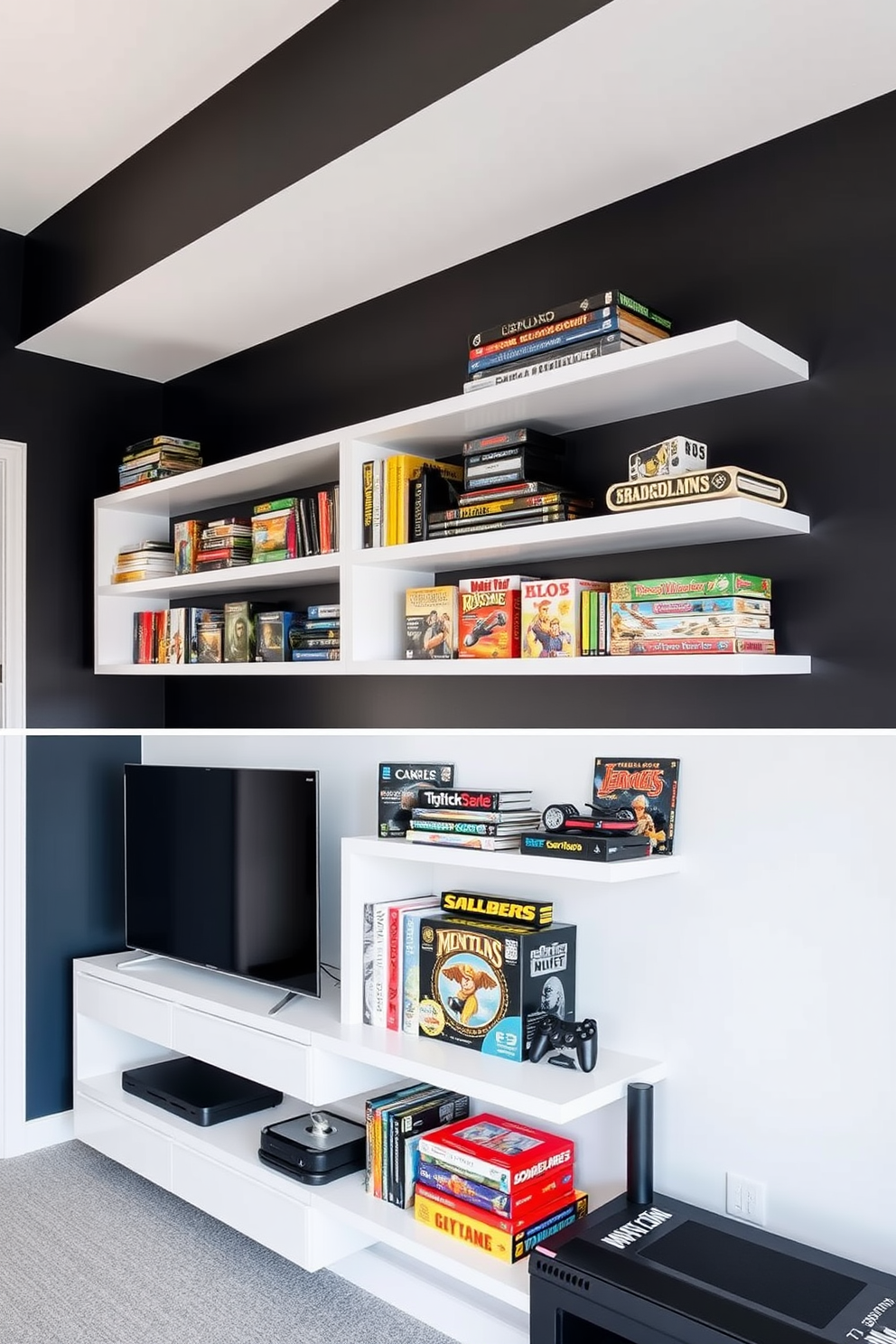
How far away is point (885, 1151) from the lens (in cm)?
192

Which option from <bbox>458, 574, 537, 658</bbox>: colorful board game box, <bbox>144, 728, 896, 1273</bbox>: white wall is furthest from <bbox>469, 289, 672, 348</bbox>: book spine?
<bbox>144, 728, 896, 1273</bbox>: white wall

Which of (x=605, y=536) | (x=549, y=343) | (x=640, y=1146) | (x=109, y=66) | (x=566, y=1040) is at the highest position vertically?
(x=109, y=66)

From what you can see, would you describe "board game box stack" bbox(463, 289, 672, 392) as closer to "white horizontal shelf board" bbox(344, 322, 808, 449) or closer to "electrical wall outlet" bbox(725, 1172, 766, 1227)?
"white horizontal shelf board" bbox(344, 322, 808, 449)

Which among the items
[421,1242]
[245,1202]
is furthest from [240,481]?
[421,1242]

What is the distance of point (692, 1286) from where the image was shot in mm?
1768

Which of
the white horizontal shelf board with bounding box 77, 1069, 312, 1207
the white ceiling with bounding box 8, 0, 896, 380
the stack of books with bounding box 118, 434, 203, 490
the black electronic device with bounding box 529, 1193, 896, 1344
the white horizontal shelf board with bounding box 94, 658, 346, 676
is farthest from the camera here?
the stack of books with bounding box 118, 434, 203, 490

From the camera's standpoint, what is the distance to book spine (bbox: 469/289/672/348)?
217 cm

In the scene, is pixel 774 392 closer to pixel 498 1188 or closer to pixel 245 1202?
pixel 498 1188

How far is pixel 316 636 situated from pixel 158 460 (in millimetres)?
940

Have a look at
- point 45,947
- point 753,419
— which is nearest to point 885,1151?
point 753,419

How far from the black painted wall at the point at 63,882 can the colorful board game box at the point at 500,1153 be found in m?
1.69

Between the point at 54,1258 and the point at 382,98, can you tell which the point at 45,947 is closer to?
the point at 54,1258

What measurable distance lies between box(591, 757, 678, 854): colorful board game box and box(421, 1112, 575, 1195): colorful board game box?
671 millimetres

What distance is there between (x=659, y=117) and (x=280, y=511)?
143 centimetres
